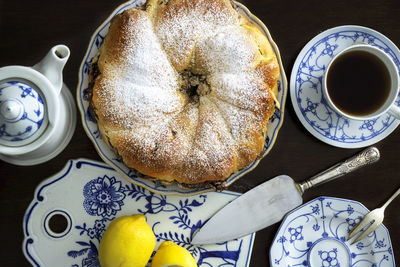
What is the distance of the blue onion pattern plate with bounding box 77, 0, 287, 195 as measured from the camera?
117cm

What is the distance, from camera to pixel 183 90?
1098 millimetres

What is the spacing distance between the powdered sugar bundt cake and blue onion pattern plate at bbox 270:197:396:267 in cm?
37

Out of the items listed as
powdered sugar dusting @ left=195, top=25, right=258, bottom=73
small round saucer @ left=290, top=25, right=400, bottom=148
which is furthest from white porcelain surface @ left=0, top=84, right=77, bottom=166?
small round saucer @ left=290, top=25, right=400, bottom=148

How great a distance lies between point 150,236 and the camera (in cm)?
119

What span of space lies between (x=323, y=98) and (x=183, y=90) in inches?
18.0

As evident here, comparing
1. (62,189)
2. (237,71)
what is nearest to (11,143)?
(62,189)

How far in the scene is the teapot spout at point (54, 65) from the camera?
1.01m

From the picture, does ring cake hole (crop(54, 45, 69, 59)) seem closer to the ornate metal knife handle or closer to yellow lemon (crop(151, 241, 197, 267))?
yellow lemon (crop(151, 241, 197, 267))

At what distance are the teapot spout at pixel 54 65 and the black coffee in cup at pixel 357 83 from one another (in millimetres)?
746

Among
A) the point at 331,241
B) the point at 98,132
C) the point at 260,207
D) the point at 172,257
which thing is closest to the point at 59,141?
the point at 98,132

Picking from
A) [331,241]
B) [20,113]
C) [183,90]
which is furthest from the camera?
[331,241]

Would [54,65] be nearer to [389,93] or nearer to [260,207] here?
[260,207]

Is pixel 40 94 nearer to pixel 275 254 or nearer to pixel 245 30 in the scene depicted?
pixel 245 30

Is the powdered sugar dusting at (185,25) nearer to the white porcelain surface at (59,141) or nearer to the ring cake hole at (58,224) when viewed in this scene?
the white porcelain surface at (59,141)
